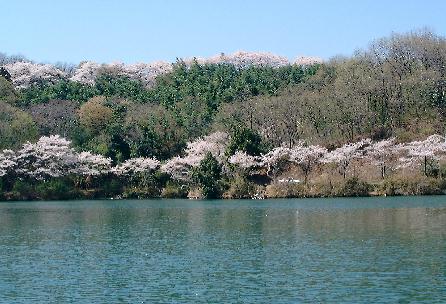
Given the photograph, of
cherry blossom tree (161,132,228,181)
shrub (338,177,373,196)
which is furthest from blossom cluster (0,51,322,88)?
shrub (338,177,373,196)

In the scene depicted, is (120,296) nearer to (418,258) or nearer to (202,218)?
(418,258)

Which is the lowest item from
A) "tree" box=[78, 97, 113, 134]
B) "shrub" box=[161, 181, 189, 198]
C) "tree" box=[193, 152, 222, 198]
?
"shrub" box=[161, 181, 189, 198]

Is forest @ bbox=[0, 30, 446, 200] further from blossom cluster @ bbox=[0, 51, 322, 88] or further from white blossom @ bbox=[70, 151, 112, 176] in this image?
blossom cluster @ bbox=[0, 51, 322, 88]

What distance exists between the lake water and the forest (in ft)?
75.2

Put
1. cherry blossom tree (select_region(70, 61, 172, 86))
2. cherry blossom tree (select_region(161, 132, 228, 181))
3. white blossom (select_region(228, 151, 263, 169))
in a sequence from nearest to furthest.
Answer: white blossom (select_region(228, 151, 263, 169)) < cherry blossom tree (select_region(161, 132, 228, 181)) < cherry blossom tree (select_region(70, 61, 172, 86))

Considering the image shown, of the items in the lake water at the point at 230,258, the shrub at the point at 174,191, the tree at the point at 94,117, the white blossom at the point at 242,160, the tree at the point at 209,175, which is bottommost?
the lake water at the point at 230,258

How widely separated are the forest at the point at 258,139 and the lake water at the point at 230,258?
75.2ft

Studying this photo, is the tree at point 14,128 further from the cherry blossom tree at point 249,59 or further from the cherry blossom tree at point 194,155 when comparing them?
the cherry blossom tree at point 249,59

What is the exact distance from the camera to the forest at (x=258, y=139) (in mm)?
73188

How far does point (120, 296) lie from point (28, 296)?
2916mm

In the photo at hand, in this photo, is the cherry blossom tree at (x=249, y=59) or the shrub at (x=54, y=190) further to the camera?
the cherry blossom tree at (x=249, y=59)

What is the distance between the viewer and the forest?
73188 mm

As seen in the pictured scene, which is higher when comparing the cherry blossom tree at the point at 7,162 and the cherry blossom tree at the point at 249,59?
the cherry blossom tree at the point at 249,59

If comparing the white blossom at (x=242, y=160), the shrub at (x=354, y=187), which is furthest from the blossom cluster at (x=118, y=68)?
the shrub at (x=354, y=187)
